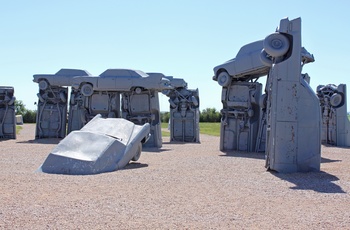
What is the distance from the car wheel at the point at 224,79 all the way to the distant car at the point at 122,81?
8.37 ft

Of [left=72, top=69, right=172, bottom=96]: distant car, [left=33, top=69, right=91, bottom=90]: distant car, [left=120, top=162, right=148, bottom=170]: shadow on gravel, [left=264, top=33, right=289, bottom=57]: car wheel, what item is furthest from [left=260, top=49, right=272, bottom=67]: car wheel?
[left=33, top=69, right=91, bottom=90]: distant car

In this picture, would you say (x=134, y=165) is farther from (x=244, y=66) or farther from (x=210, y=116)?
(x=210, y=116)

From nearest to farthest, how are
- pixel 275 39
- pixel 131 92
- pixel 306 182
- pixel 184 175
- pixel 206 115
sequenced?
pixel 306 182 < pixel 184 175 < pixel 275 39 < pixel 131 92 < pixel 206 115

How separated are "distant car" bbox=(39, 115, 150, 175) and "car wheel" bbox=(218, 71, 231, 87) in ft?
20.0

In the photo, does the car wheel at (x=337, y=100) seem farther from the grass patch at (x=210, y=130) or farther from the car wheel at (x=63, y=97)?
the car wheel at (x=63, y=97)

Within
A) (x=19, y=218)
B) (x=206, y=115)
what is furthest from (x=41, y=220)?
(x=206, y=115)

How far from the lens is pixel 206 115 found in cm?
5722

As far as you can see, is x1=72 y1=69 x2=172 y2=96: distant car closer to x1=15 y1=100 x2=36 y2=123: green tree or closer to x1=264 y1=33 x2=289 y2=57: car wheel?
x1=264 y1=33 x2=289 y2=57: car wheel

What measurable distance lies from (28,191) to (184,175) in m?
3.85

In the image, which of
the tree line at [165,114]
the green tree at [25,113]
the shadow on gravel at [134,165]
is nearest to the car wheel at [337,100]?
the shadow on gravel at [134,165]

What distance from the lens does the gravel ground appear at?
625cm

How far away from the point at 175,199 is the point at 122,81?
12.6 metres

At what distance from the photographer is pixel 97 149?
38.0ft

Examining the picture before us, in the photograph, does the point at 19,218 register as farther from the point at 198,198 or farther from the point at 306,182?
the point at 306,182
